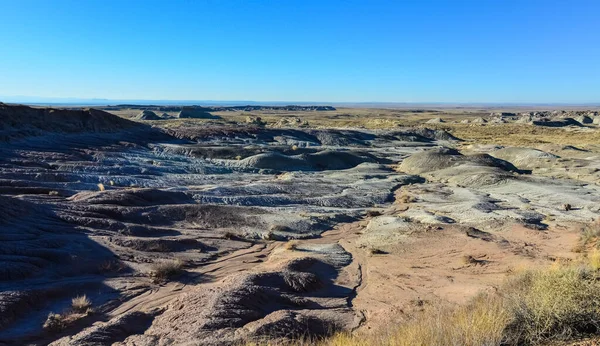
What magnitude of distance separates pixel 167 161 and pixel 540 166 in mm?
31915

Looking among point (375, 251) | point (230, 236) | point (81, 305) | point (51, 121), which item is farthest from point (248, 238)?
point (51, 121)

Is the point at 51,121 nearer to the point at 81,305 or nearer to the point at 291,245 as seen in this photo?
the point at 291,245

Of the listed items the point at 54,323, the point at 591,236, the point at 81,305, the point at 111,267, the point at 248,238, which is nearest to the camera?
the point at 54,323

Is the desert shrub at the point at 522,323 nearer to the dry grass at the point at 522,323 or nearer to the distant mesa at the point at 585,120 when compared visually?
the dry grass at the point at 522,323

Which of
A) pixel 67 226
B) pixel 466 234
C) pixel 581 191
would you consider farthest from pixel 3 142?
pixel 581 191

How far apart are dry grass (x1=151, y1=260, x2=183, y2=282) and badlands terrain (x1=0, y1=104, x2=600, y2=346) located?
6 centimetres

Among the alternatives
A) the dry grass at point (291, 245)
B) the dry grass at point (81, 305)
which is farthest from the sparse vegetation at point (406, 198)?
the dry grass at point (81, 305)

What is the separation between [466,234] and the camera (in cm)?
1738

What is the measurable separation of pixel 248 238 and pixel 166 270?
18.3ft

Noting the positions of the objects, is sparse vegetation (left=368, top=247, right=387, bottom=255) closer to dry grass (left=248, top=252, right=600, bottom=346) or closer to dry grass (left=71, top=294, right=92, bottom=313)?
dry grass (left=248, top=252, right=600, bottom=346)

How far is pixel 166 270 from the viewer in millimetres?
12281

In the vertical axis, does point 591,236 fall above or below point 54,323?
below

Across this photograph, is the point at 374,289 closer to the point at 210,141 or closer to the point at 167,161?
the point at 167,161

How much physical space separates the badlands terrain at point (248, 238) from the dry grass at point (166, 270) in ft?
0.20
